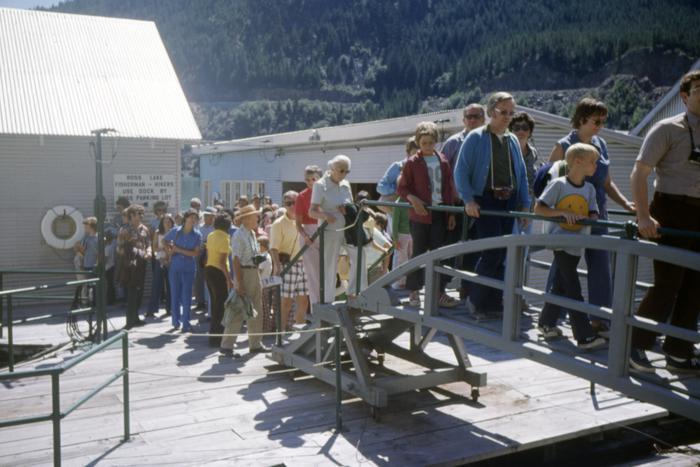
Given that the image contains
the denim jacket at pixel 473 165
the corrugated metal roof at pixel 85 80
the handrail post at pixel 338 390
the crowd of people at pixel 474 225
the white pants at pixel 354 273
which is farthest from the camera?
the corrugated metal roof at pixel 85 80

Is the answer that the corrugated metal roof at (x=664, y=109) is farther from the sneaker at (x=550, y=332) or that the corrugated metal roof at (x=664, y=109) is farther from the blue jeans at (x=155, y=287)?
the sneaker at (x=550, y=332)

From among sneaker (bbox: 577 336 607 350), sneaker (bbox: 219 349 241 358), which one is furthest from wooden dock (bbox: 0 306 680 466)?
sneaker (bbox: 577 336 607 350)

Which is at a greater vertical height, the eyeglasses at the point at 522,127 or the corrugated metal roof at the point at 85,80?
the corrugated metal roof at the point at 85,80

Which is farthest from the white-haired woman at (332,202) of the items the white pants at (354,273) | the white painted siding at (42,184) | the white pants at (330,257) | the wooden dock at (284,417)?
the white painted siding at (42,184)

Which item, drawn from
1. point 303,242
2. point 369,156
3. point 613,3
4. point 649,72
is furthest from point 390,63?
point 303,242

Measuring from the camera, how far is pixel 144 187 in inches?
587

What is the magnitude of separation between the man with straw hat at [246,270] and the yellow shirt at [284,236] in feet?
1.42

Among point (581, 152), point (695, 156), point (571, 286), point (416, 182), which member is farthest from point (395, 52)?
point (695, 156)

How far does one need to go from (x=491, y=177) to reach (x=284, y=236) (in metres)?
4.11

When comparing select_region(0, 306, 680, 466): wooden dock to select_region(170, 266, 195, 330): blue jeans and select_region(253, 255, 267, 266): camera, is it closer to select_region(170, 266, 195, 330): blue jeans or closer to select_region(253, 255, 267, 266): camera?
select_region(253, 255, 267, 266): camera

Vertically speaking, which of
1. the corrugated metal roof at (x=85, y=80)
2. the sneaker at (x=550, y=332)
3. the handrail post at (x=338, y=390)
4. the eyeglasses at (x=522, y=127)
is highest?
the corrugated metal roof at (x=85, y=80)

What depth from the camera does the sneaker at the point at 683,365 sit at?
163 inches

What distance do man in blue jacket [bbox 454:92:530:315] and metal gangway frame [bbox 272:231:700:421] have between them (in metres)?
0.27

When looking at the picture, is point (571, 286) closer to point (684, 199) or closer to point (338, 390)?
point (684, 199)
